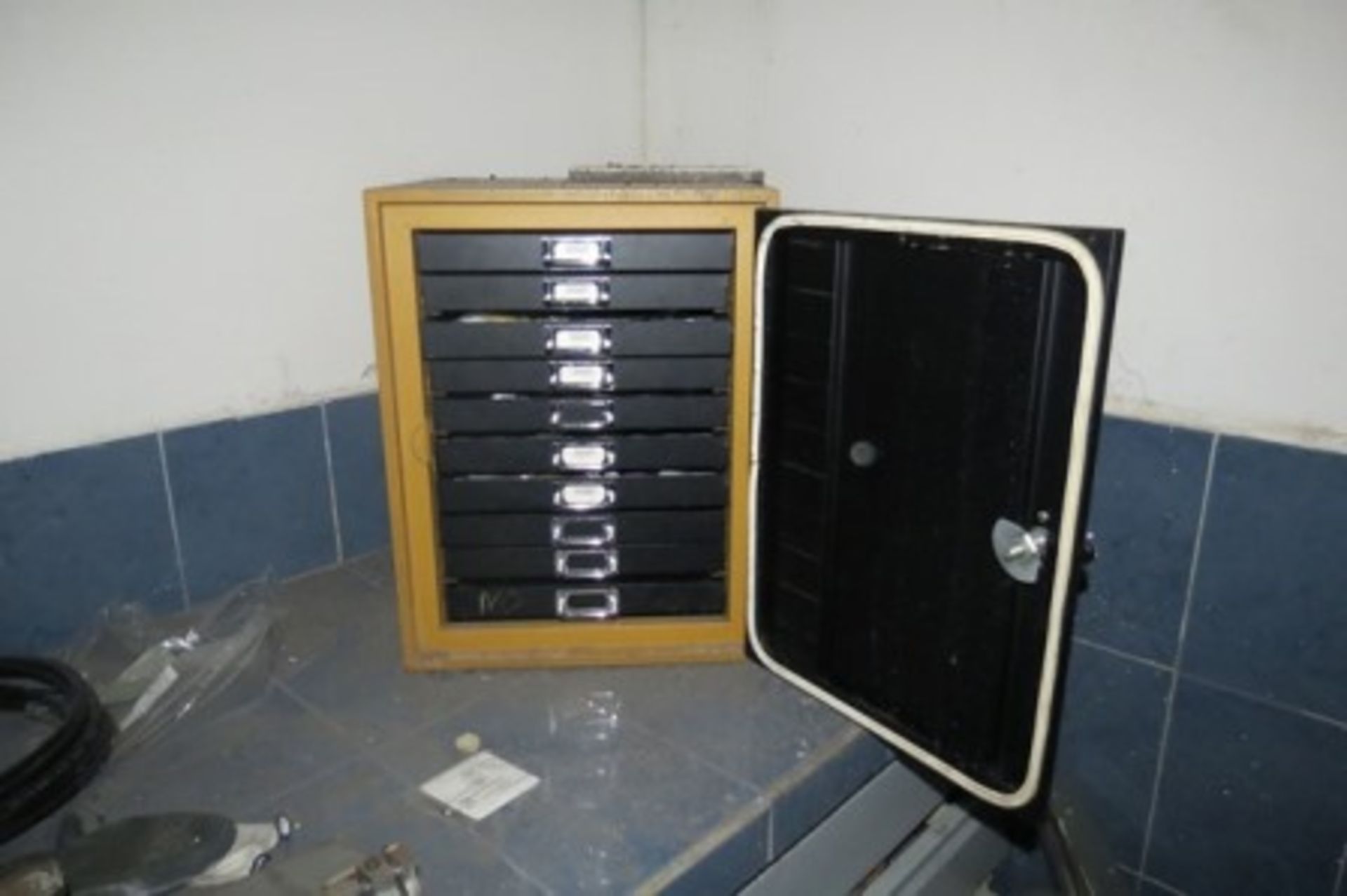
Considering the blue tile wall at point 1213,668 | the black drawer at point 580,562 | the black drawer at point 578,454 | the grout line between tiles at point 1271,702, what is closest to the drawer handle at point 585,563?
the black drawer at point 580,562

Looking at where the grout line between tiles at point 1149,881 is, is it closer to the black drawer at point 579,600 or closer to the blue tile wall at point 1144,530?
the blue tile wall at point 1144,530

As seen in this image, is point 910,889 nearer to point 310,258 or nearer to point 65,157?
point 310,258

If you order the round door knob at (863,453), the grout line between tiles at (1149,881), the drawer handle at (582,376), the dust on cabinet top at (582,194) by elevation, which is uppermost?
the dust on cabinet top at (582,194)

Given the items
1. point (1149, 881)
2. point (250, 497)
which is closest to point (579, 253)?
point (250, 497)

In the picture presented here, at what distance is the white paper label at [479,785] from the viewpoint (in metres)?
0.89

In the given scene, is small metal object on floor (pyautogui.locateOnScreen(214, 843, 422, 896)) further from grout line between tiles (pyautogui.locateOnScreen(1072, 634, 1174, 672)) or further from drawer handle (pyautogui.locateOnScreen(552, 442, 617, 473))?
grout line between tiles (pyautogui.locateOnScreen(1072, 634, 1174, 672))

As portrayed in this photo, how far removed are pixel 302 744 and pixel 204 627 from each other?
0.32 m

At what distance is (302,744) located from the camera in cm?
99

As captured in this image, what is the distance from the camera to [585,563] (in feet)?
3.66

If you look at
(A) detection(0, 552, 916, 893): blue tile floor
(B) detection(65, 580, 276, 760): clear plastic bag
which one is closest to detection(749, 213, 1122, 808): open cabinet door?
(A) detection(0, 552, 916, 893): blue tile floor

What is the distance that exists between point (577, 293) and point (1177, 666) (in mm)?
904

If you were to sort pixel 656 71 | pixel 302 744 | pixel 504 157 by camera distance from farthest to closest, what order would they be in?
pixel 656 71 < pixel 504 157 < pixel 302 744

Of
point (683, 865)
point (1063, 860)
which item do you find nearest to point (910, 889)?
point (1063, 860)

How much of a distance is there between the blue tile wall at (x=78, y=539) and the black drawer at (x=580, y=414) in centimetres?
46
